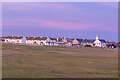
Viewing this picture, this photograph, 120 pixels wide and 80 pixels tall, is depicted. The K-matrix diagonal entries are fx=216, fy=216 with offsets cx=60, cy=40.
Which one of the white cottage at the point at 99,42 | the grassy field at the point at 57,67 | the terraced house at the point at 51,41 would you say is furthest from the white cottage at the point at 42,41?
Result: the grassy field at the point at 57,67

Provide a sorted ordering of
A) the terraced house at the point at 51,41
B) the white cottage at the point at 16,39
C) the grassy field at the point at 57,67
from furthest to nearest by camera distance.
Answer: the white cottage at the point at 16,39
the terraced house at the point at 51,41
the grassy field at the point at 57,67

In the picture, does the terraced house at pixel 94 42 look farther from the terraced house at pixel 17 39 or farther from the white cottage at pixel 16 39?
the white cottage at pixel 16 39

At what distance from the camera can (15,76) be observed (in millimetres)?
13781

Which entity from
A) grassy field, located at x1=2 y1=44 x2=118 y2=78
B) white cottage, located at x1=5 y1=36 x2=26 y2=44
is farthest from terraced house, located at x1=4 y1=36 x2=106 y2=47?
grassy field, located at x1=2 y1=44 x2=118 y2=78

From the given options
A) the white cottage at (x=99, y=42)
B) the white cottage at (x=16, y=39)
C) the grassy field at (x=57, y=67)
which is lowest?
the grassy field at (x=57, y=67)

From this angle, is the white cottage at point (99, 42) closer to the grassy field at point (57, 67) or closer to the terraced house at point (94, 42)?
the terraced house at point (94, 42)

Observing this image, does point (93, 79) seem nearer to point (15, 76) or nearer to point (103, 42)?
point (15, 76)

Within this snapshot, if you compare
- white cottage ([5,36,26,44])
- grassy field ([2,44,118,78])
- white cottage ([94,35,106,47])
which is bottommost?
grassy field ([2,44,118,78])

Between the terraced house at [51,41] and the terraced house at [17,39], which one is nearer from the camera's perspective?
the terraced house at [51,41]

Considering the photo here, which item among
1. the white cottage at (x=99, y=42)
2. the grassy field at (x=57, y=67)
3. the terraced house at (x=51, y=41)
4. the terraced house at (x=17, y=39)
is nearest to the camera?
the grassy field at (x=57, y=67)

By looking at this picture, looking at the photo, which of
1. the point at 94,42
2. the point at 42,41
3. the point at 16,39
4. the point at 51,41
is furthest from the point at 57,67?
the point at 16,39

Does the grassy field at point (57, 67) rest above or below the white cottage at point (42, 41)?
below

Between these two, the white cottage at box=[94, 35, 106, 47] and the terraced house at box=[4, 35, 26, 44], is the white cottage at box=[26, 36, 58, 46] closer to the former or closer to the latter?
the terraced house at box=[4, 35, 26, 44]

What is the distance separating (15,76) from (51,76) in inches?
90.7
